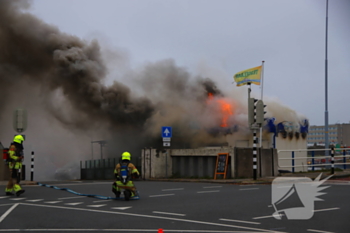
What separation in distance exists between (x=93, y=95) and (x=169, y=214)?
24537 mm

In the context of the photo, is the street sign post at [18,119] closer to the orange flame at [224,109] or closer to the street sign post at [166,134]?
the street sign post at [166,134]

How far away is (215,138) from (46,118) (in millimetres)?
17635

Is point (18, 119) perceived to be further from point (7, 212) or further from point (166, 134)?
point (7, 212)

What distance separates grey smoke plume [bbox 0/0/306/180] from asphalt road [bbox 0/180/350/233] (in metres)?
19.5

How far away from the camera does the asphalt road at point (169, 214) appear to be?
7090 millimetres

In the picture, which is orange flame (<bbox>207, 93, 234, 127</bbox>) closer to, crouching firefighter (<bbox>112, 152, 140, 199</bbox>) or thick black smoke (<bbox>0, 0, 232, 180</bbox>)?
thick black smoke (<bbox>0, 0, 232, 180</bbox>)

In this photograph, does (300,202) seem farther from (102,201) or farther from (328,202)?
(102,201)

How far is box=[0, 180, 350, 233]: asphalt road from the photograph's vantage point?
7.09 metres

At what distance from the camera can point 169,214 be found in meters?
8.57

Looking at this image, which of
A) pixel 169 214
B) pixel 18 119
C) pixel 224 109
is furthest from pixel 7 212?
pixel 224 109

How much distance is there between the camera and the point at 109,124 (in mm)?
36281

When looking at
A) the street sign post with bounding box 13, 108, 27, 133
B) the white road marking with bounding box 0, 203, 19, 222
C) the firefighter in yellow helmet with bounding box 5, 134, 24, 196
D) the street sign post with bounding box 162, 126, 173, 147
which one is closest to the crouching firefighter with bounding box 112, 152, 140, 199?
the white road marking with bounding box 0, 203, 19, 222

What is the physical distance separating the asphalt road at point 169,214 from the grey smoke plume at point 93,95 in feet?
64.0

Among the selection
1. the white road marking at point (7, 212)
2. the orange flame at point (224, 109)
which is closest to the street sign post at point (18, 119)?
the white road marking at point (7, 212)
